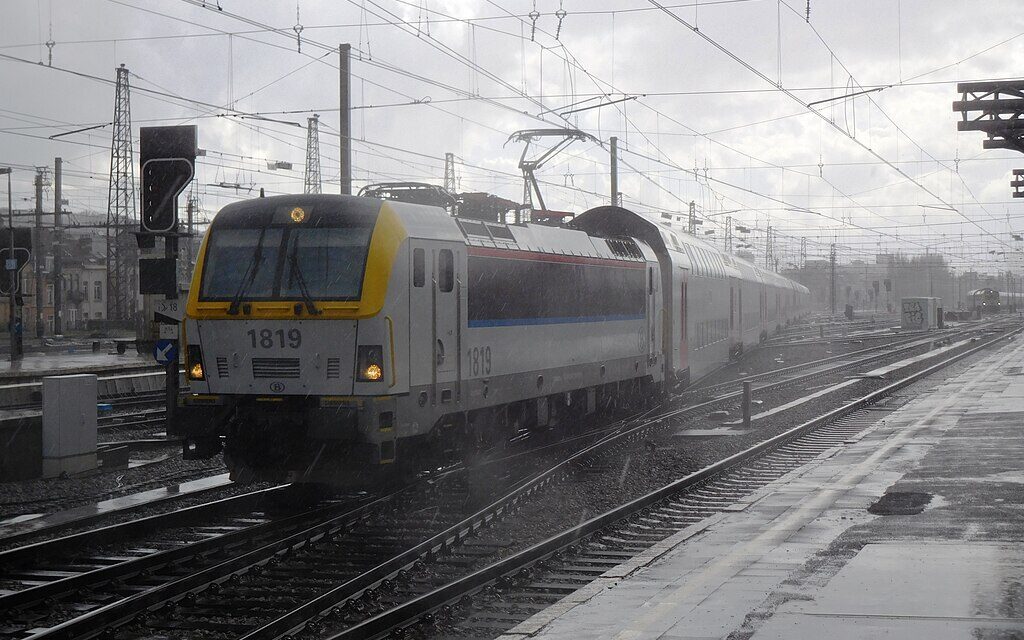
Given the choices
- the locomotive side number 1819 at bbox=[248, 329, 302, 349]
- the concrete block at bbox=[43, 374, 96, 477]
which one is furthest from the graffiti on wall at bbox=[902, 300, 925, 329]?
the locomotive side number 1819 at bbox=[248, 329, 302, 349]

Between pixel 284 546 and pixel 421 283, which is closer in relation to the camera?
pixel 284 546

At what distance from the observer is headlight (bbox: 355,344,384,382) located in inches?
433

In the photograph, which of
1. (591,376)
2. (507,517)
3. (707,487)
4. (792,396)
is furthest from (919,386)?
(507,517)

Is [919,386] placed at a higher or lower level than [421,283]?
lower

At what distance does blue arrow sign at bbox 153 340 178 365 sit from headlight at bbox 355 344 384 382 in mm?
4015

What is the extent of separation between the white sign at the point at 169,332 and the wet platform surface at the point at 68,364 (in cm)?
1651

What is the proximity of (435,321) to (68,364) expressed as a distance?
2524 centimetres

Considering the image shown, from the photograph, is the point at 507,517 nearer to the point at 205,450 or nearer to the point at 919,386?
the point at 205,450

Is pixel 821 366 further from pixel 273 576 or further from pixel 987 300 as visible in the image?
pixel 987 300

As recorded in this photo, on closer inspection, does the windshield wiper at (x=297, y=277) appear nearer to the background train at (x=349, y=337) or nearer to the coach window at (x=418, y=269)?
the background train at (x=349, y=337)

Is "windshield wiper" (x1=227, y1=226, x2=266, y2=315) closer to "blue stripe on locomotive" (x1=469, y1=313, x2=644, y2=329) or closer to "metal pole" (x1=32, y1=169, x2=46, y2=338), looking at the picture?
"blue stripe on locomotive" (x1=469, y1=313, x2=644, y2=329)

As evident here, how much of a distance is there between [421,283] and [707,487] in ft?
15.0

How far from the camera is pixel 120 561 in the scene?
9.62 metres

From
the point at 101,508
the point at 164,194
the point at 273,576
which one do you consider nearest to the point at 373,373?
the point at 273,576
